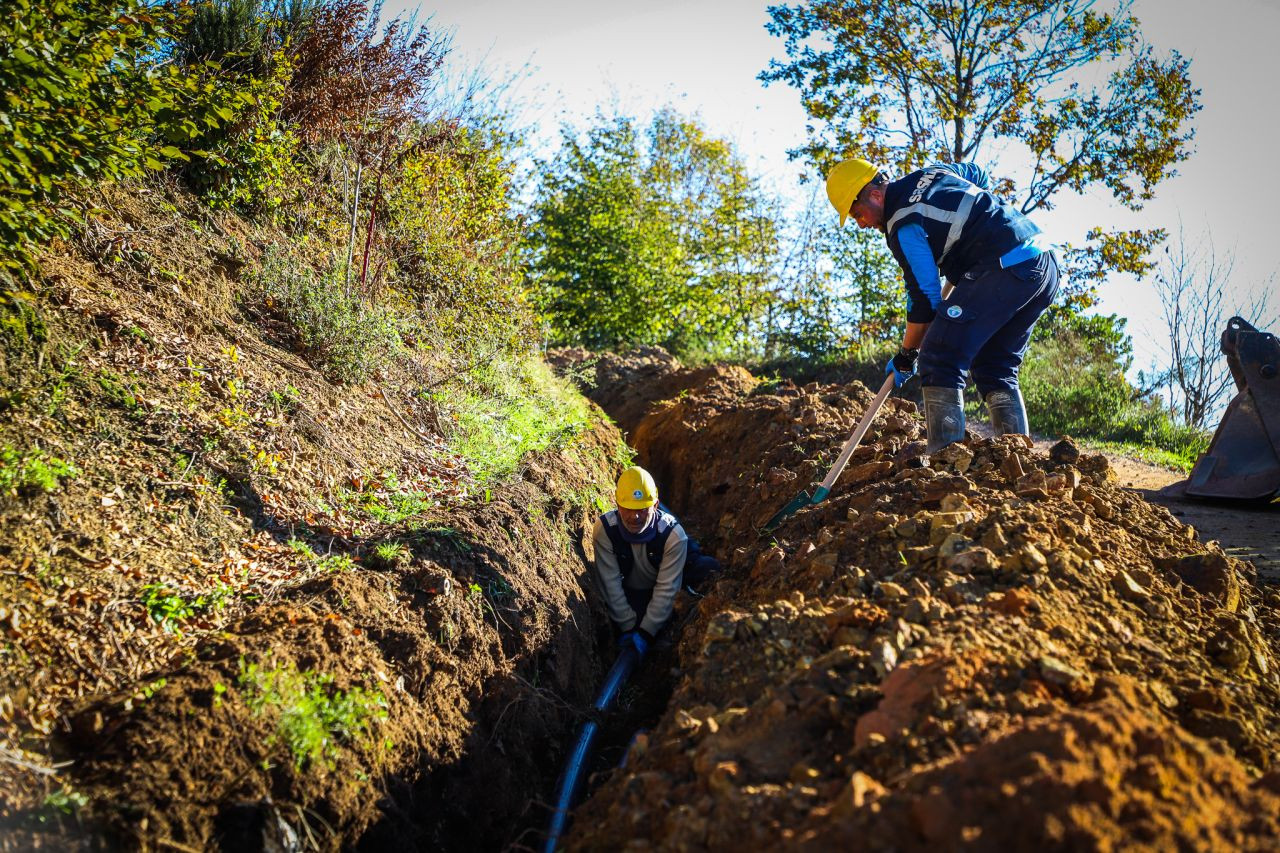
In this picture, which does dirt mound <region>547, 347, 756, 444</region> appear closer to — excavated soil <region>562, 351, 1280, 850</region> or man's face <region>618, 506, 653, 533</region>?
man's face <region>618, 506, 653, 533</region>

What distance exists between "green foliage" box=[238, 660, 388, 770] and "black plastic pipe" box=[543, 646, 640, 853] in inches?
34.3

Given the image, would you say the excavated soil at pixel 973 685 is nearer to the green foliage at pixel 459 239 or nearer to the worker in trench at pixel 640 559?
the worker in trench at pixel 640 559

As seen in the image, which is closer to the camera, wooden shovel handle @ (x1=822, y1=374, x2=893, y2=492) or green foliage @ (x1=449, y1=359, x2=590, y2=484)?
wooden shovel handle @ (x1=822, y1=374, x2=893, y2=492)

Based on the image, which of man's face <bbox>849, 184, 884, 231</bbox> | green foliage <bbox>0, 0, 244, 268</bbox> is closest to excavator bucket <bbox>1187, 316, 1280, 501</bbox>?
man's face <bbox>849, 184, 884, 231</bbox>

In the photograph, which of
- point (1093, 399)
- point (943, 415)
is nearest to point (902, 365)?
point (943, 415)

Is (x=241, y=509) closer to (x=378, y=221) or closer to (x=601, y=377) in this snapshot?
(x=378, y=221)

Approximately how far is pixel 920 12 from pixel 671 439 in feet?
32.3

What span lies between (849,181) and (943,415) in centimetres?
164

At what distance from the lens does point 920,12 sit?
46.4 ft

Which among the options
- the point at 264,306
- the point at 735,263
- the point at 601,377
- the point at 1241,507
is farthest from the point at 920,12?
the point at 264,306

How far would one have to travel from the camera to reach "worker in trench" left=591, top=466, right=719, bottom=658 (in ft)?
18.4

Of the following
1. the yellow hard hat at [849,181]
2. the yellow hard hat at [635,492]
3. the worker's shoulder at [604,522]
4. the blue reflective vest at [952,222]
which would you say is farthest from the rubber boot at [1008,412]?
the worker's shoulder at [604,522]

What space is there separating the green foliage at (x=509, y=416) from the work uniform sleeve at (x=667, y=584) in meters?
1.39

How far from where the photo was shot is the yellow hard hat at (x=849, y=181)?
5.20 meters
